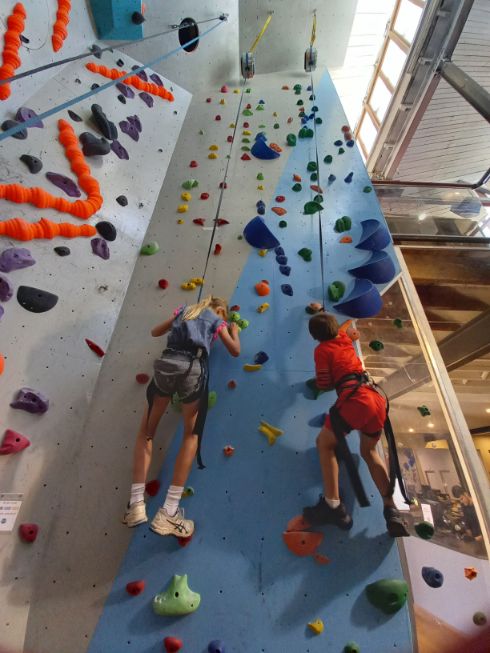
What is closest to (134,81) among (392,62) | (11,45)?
(11,45)

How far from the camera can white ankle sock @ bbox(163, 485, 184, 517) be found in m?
1.27

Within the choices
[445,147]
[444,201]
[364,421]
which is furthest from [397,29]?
[364,421]

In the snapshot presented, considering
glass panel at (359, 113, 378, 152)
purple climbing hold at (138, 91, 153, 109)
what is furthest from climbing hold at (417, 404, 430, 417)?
glass panel at (359, 113, 378, 152)

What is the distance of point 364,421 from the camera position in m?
1.29

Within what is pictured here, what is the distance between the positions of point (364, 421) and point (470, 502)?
571 millimetres

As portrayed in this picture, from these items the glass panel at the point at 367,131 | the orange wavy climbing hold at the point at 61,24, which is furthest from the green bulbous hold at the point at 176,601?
the glass panel at the point at 367,131

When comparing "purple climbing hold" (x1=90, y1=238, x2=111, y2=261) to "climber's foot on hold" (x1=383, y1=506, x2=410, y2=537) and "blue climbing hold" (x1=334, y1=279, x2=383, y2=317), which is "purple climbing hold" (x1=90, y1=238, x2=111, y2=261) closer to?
"blue climbing hold" (x1=334, y1=279, x2=383, y2=317)

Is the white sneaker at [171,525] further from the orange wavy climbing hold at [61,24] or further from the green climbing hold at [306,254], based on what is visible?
the orange wavy climbing hold at [61,24]

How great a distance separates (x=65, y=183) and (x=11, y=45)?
95 cm

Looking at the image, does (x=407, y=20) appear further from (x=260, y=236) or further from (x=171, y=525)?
(x=171, y=525)

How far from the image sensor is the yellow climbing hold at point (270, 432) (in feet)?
5.04

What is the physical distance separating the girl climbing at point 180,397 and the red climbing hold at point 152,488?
0.37 feet

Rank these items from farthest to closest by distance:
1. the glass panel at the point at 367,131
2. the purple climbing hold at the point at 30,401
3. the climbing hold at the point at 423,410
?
the glass panel at the point at 367,131
the climbing hold at the point at 423,410
the purple climbing hold at the point at 30,401

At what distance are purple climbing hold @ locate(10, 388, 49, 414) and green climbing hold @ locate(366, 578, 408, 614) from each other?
149 cm
